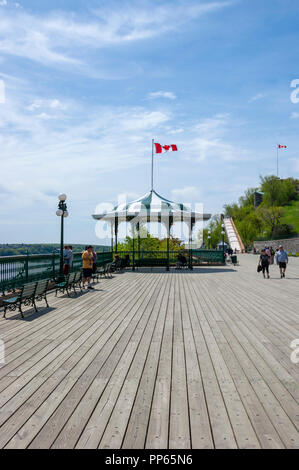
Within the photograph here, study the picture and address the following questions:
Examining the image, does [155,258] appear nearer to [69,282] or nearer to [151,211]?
[151,211]

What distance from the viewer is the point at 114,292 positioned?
1414cm

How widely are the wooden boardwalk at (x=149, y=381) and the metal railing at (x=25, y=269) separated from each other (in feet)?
6.85

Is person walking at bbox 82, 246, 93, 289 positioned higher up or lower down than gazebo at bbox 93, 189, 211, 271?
lower down

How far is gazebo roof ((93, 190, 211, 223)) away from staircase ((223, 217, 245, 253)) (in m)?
63.3

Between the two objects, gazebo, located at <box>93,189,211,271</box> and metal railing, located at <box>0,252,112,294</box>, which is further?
gazebo, located at <box>93,189,211,271</box>

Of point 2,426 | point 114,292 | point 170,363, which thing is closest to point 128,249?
point 114,292

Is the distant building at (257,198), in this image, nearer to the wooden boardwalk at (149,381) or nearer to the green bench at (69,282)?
the green bench at (69,282)

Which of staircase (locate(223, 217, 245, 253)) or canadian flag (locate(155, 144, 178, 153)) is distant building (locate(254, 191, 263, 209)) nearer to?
staircase (locate(223, 217, 245, 253))

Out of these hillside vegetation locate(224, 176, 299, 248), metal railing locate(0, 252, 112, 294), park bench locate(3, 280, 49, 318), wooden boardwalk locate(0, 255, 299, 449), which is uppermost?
hillside vegetation locate(224, 176, 299, 248)

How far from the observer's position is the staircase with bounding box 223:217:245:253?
300ft

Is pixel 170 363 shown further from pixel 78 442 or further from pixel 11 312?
pixel 11 312

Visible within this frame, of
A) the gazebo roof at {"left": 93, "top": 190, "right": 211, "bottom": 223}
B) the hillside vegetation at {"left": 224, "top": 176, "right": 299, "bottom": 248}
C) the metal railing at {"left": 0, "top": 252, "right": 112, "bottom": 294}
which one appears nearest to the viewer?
the metal railing at {"left": 0, "top": 252, "right": 112, "bottom": 294}

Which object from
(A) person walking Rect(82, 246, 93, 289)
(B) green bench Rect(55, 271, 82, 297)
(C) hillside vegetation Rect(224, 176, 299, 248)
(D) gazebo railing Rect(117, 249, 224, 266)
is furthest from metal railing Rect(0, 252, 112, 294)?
(C) hillside vegetation Rect(224, 176, 299, 248)
